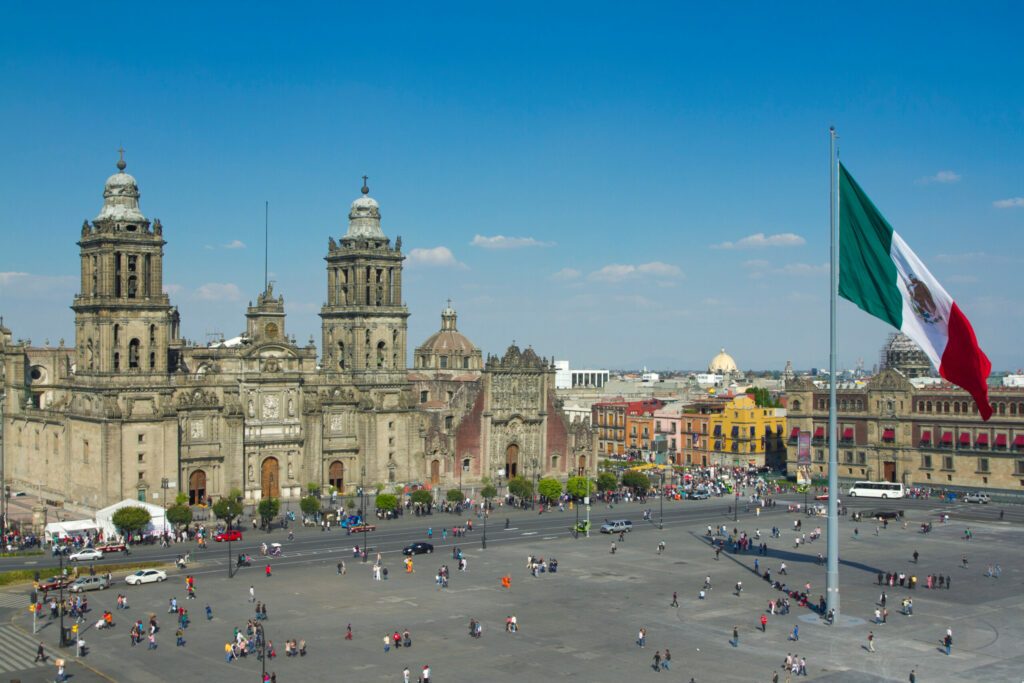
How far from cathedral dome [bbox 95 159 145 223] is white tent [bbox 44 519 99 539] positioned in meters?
26.3

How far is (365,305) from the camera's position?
117 m

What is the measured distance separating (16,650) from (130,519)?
28920 millimetres

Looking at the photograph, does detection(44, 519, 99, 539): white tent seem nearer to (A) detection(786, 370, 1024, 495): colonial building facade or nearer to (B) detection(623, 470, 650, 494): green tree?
(B) detection(623, 470, 650, 494): green tree

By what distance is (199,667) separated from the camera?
5172 centimetres

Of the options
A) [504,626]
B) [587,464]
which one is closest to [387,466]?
[587,464]

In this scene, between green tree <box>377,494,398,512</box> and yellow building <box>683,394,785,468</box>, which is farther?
yellow building <box>683,394,785,468</box>

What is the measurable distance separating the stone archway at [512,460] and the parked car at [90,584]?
58.0 metres

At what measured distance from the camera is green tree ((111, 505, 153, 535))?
83.4 meters

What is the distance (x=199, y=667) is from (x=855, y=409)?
91.2 m

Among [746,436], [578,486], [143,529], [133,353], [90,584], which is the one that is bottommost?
[90,584]

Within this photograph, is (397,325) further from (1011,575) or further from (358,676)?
(358,676)

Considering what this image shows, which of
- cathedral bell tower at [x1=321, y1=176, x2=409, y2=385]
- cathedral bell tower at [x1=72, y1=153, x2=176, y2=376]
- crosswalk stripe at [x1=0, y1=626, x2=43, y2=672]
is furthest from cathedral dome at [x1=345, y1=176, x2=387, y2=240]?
crosswalk stripe at [x1=0, y1=626, x2=43, y2=672]

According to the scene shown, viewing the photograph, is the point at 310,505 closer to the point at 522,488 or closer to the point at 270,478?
the point at 270,478

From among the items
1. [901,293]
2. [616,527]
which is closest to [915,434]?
[616,527]
